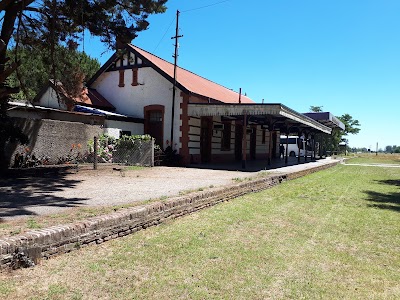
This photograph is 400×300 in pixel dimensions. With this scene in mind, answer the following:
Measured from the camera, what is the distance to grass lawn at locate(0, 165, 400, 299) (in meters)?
3.41

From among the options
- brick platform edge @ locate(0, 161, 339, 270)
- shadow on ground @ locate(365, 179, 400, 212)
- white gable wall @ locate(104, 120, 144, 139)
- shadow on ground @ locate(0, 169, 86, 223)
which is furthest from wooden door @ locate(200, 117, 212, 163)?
brick platform edge @ locate(0, 161, 339, 270)

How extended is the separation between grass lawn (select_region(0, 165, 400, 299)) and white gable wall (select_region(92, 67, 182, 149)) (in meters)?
11.9

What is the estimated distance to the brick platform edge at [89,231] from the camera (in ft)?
12.0

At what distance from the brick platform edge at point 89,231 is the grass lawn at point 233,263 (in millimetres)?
135

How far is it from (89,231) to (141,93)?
621 inches

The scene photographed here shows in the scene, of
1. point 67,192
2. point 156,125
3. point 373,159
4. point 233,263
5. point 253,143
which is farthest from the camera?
point 373,159

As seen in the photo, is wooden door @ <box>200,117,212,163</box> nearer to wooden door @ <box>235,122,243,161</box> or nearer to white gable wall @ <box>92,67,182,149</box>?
white gable wall @ <box>92,67,182,149</box>

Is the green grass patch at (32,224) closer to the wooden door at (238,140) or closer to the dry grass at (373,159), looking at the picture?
the wooden door at (238,140)

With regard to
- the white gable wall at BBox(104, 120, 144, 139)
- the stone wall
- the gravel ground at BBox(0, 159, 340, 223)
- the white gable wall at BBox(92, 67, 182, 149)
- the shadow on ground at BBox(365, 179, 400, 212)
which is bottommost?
the shadow on ground at BBox(365, 179, 400, 212)

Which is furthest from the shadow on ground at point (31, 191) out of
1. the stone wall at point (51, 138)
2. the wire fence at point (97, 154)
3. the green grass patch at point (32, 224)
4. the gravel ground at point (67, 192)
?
the stone wall at point (51, 138)

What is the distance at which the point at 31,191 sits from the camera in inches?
302

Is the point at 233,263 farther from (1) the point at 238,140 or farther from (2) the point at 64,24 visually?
(1) the point at 238,140

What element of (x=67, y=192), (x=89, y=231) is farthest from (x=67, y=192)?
(x=89, y=231)

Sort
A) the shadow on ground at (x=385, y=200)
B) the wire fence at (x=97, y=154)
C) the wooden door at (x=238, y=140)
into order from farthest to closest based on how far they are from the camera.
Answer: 1. the wooden door at (x=238, y=140)
2. the wire fence at (x=97, y=154)
3. the shadow on ground at (x=385, y=200)
